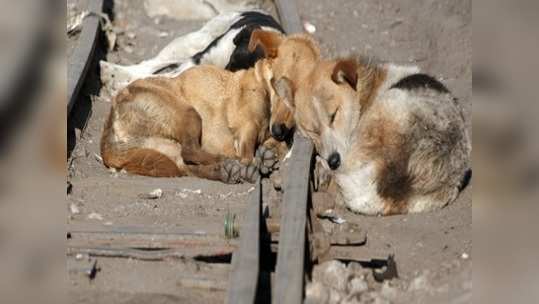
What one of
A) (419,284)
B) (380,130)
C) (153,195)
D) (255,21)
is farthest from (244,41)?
(419,284)

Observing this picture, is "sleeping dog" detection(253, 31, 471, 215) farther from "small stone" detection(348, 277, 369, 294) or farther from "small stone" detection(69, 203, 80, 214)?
"small stone" detection(69, 203, 80, 214)

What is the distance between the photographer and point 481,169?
3.60 meters

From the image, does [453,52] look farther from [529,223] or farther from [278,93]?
[529,223]

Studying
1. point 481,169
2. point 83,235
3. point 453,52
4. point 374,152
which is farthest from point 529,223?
point 453,52

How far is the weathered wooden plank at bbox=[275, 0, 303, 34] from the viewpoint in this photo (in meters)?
11.2

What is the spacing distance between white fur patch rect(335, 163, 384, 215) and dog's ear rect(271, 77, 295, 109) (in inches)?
47.8

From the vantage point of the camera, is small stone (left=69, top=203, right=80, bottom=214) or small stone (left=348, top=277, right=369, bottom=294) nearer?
small stone (left=348, top=277, right=369, bottom=294)

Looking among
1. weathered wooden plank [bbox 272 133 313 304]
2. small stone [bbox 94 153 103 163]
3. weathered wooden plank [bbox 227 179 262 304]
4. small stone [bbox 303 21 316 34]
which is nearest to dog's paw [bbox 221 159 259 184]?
weathered wooden plank [bbox 272 133 313 304]

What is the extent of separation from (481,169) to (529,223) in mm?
430

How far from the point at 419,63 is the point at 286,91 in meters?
2.89

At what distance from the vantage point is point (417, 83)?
783 centimetres

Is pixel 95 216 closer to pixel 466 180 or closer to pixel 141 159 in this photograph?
pixel 141 159

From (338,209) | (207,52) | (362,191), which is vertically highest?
(207,52)

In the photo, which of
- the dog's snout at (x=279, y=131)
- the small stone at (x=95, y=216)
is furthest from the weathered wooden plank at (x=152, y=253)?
the dog's snout at (x=279, y=131)
